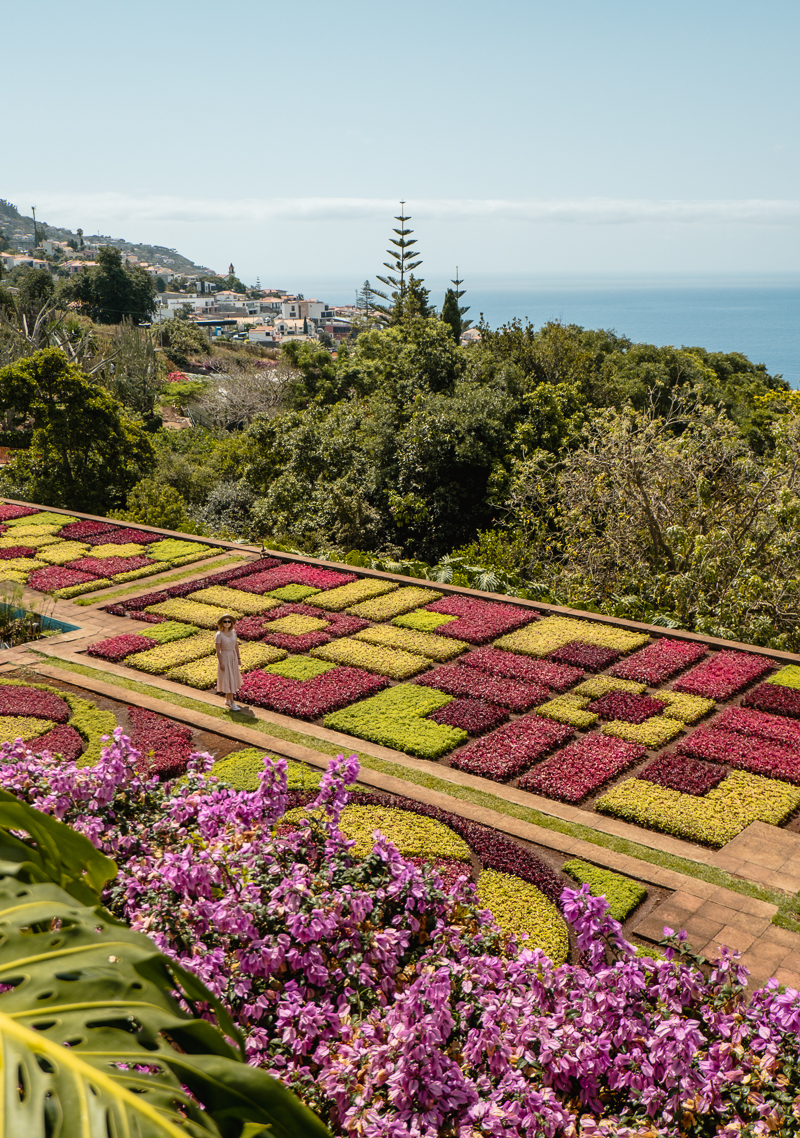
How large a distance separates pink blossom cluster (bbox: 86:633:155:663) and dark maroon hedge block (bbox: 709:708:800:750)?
7999mm

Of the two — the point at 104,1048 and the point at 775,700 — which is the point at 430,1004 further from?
the point at 775,700

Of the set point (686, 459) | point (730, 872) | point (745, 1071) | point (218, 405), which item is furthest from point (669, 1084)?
point (218, 405)

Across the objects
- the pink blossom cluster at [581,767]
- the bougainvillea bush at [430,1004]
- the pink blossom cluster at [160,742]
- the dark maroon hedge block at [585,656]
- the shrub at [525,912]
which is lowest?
the shrub at [525,912]

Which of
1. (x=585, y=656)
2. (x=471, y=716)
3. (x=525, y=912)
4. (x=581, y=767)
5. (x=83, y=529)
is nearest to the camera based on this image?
(x=525, y=912)

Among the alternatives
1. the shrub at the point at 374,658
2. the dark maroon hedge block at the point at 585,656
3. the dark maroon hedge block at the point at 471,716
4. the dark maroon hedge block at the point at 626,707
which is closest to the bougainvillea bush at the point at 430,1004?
the dark maroon hedge block at the point at 471,716

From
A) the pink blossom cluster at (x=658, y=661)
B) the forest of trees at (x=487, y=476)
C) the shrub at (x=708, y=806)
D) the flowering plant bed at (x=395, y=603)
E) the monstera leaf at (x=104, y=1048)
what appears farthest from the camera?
the forest of trees at (x=487, y=476)

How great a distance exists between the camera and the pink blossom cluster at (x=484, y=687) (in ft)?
37.2

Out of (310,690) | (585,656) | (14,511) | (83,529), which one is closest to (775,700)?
(585,656)

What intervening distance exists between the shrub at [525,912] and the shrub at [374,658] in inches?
183

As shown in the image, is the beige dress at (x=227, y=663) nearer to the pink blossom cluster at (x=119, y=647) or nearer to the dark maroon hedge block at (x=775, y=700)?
the pink blossom cluster at (x=119, y=647)

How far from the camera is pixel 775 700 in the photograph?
36.6ft

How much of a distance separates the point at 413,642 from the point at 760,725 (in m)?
4.92

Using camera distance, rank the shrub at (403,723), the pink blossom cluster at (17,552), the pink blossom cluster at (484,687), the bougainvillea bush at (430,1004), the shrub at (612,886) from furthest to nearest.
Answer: the pink blossom cluster at (17,552) → the pink blossom cluster at (484,687) → the shrub at (403,723) → the shrub at (612,886) → the bougainvillea bush at (430,1004)

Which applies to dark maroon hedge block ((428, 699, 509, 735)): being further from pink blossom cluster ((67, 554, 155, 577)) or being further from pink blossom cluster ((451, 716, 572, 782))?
pink blossom cluster ((67, 554, 155, 577))
